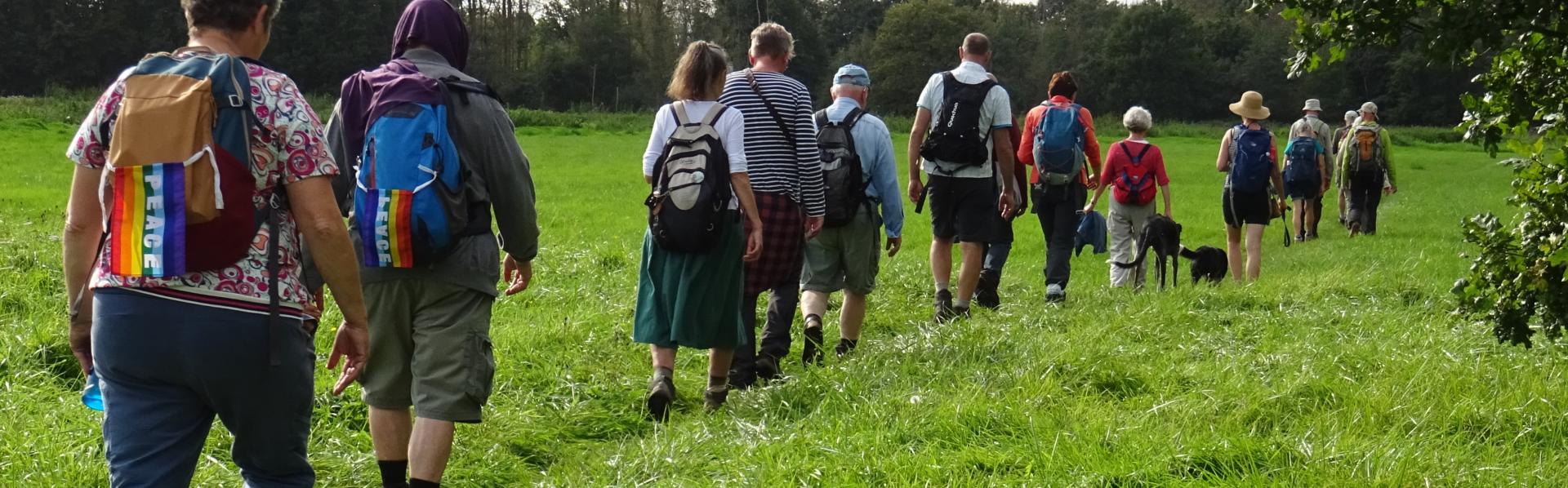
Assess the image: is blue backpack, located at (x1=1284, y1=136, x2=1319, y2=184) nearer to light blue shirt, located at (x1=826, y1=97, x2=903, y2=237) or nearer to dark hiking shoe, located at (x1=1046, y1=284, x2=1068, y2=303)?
dark hiking shoe, located at (x1=1046, y1=284, x2=1068, y2=303)

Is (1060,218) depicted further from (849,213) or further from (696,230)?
(696,230)

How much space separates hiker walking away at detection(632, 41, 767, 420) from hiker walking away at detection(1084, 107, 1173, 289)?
4.72 meters

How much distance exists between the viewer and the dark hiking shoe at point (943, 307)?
841cm

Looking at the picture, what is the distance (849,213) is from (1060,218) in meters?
2.99

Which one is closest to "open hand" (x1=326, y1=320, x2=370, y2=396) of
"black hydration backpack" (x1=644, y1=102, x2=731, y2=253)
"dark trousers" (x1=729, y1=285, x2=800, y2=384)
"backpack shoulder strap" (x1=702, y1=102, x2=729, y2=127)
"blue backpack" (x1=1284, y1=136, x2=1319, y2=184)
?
"black hydration backpack" (x1=644, y1=102, x2=731, y2=253)

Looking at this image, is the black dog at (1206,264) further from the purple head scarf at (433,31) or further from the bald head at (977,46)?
the purple head scarf at (433,31)

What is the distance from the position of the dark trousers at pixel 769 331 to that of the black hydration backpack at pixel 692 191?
34.0 inches

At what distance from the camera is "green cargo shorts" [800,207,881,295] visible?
7.31m

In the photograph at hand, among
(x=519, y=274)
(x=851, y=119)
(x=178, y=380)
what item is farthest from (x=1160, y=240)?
(x=178, y=380)

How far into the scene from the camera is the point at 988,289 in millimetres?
9086

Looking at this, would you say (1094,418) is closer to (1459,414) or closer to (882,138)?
(1459,414)

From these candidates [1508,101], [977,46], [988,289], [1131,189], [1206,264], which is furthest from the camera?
[1206,264]

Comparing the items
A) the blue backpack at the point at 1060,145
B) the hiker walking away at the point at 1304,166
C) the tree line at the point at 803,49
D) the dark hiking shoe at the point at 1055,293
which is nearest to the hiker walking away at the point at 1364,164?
the hiker walking away at the point at 1304,166

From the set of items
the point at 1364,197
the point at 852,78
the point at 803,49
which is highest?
the point at 852,78
